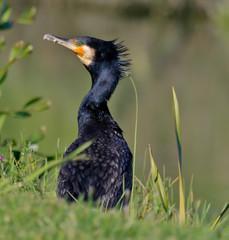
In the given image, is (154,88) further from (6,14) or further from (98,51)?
(6,14)

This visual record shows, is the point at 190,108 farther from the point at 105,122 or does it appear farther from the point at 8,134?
the point at 105,122

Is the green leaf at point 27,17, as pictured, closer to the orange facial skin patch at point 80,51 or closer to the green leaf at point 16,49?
the green leaf at point 16,49

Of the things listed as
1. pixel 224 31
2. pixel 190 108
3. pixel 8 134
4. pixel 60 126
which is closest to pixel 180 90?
pixel 190 108

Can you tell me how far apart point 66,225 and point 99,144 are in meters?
1.85

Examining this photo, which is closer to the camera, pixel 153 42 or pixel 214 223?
pixel 214 223

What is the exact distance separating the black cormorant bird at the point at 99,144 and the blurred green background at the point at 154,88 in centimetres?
78

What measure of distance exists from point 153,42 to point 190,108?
12.0 metres

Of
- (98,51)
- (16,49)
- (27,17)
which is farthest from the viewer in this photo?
(98,51)

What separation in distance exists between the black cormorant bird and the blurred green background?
0.78 metres

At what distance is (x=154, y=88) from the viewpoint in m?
15.9

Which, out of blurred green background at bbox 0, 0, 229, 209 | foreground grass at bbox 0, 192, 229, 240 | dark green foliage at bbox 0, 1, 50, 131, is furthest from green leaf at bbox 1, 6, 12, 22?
blurred green background at bbox 0, 0, 229, 209

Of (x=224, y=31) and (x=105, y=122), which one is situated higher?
(x=224, y=31)

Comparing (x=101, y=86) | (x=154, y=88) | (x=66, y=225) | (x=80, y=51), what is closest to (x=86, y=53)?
(x=80, y=51)

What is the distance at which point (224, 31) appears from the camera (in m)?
30.8
